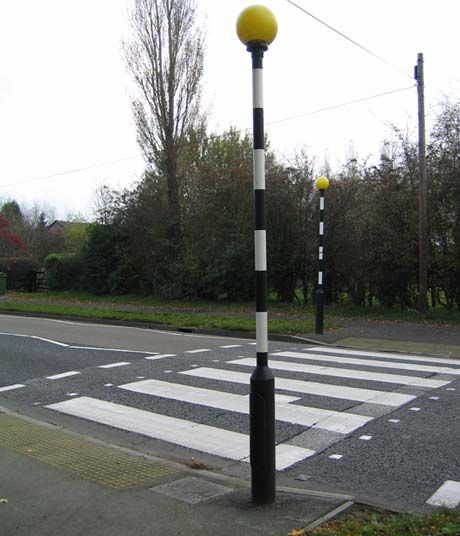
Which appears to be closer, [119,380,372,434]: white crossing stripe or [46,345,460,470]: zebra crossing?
[46,345,460,470]: zebra crossing

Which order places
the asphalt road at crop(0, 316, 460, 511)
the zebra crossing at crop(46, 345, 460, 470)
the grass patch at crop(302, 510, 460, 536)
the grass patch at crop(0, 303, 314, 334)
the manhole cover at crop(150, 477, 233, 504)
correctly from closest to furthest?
1. the grass patch at crop(302, 510, 460, 536)
2. the manhole cover at crop(150, 477, 233, 504)
3. the asphalt road at crop(0, 316, 460, 511)
4. the zebra crossing at crop(46, 345, 460, 470)
5. the grass patch at crop(0, 303, 314, 334)

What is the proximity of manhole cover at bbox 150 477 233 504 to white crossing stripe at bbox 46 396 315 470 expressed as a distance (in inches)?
35.8

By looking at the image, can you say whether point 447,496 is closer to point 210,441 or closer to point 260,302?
point 260,302

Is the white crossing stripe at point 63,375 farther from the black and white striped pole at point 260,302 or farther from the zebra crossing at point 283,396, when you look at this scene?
the black and white striped pole at point 260,302

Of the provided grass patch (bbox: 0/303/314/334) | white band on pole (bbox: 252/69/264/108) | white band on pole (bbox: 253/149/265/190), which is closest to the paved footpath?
white band on pole (bbox: 253/149/265/190)

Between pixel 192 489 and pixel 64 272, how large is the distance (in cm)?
3022

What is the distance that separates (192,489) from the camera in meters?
4.18

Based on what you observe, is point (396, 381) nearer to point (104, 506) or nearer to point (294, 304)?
point (104, 506)

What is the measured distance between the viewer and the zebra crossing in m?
5.87

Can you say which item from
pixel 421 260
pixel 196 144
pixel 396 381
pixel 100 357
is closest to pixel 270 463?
pixel 396 381

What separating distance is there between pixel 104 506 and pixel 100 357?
7216 millimetres

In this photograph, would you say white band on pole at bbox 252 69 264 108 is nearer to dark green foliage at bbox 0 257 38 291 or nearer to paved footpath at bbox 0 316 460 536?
paved footpath at bbox 0 316 460 536

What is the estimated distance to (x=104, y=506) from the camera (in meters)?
3.81

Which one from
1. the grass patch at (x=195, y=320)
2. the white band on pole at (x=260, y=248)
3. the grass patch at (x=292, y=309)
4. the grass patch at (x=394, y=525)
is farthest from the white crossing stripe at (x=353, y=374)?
the white band on pole at (x=260, y=248)
